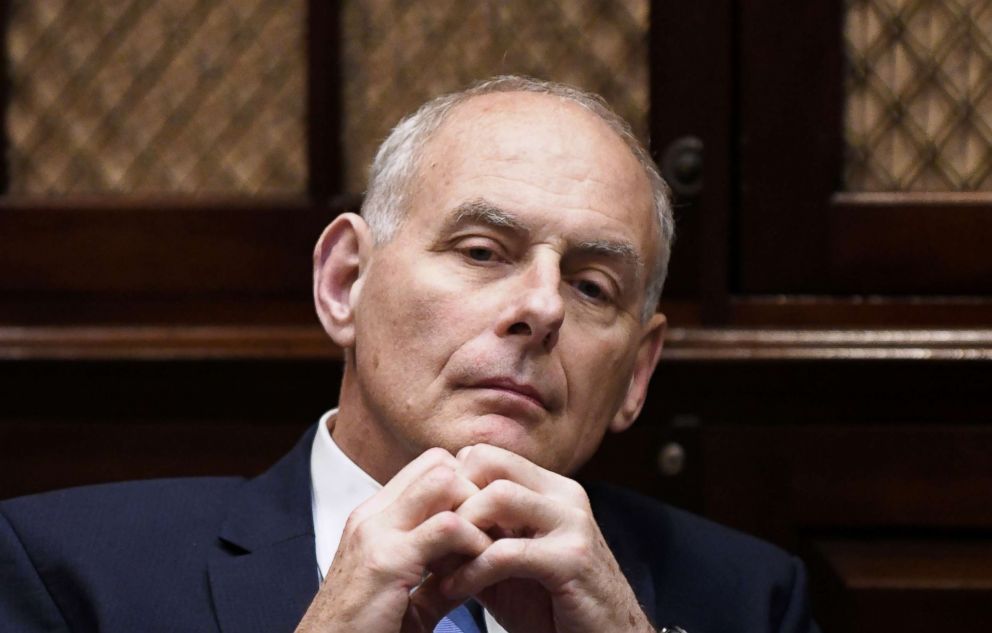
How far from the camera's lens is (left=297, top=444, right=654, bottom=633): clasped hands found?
1274 millimetres

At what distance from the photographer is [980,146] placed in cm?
205

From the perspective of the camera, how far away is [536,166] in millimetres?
1569

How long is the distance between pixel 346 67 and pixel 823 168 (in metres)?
0.83

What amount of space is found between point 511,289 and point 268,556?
18.4 inches

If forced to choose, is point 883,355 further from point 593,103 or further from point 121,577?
point 121,577

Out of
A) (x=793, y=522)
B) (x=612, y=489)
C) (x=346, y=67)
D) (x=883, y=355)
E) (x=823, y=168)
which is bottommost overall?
(x=793, y=522)

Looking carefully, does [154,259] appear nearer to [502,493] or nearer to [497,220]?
[497,220]

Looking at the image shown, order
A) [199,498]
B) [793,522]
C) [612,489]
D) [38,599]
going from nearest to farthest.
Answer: [38,599] < [199,498] < [612,489] < [793,522]

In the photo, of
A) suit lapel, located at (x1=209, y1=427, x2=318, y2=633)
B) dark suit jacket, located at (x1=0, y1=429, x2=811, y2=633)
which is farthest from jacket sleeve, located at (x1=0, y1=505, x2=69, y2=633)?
suit lapel, located at (x1=209, y1=427, x2=318, y2=633)

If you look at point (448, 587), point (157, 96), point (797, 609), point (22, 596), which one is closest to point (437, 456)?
point (448, 587)

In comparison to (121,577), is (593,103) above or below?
above

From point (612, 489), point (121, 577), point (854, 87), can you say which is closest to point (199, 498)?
point (121, 577)

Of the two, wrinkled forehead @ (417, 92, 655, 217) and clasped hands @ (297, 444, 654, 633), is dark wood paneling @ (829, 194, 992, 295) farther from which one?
clasped hands @ (297, 444, 654, 633)

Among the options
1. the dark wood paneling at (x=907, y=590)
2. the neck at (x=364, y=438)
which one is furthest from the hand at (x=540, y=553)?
the dark wood paneling at (x=907, y=590)
